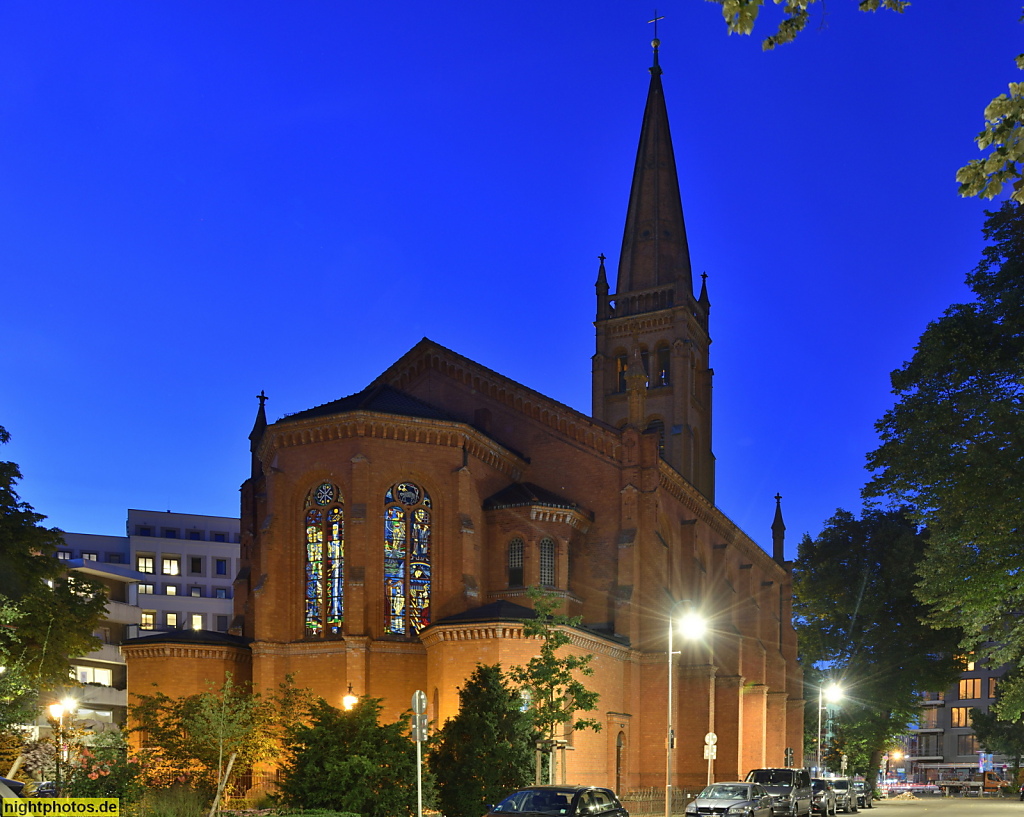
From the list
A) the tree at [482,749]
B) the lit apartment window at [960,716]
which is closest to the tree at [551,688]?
the tree at [482,749]

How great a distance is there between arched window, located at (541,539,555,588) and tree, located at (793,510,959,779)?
2641cm

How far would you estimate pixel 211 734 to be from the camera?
2705 cm

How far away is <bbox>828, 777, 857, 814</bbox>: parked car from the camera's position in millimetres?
46984

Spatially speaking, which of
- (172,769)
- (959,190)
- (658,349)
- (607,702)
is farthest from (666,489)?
(959,190)

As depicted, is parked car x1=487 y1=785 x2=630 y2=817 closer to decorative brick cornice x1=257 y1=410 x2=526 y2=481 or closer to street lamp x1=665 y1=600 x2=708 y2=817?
street lamp x1=665 y1=600 x2=708 y2=817

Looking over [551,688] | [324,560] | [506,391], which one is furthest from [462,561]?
[551,688]

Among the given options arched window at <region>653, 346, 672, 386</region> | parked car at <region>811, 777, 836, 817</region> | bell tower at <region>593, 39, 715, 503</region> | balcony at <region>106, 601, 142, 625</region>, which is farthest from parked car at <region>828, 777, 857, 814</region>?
balcony at <region>106, 601, 142, 625</region>

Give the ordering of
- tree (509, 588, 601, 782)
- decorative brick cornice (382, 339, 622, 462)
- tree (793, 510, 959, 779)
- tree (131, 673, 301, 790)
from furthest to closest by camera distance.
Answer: tree (793, 510, 959, 779) → decorative brick cornice (382, 339, 622, 462) → tree (509, 588, 601, 782) → tree (131, 673, 301, 790)

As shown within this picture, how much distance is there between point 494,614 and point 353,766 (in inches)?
580

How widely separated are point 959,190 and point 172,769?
26.9 meters

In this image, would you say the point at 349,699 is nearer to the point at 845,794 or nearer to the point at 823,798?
the point at 823,798

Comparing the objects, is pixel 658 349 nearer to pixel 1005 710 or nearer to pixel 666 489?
pixel 666 489

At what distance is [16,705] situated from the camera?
934 inches

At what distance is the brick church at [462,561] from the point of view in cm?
4144
